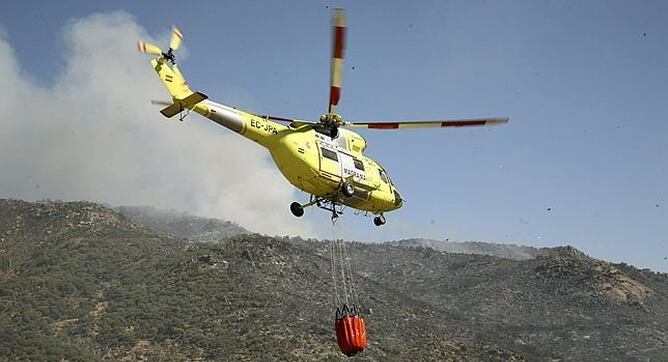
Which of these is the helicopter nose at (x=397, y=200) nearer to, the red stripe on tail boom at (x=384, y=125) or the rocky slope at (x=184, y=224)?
the red stripe on tail boom at (x=384, y=125)

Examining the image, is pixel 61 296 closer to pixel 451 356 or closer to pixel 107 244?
pixel 107 244

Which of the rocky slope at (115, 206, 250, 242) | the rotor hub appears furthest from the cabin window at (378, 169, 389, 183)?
the rocky slope at (115, 206, 250, 242)

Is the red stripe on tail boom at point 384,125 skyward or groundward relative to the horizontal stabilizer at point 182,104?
skyward

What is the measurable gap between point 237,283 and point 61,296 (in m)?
15.6

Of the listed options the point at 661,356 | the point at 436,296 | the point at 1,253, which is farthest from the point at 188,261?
the point at 661,356

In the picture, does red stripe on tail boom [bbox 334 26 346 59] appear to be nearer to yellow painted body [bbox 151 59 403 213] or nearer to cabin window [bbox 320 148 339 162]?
yellow painted body [bbox 151 59 403 213]

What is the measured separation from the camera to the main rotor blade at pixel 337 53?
53.4ft

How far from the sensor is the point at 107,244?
68438mm

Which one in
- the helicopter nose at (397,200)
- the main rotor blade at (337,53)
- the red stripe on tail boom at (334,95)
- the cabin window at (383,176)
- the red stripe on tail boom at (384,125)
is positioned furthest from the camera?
the helicopter nose at (397,200)

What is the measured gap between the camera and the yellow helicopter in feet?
59.5

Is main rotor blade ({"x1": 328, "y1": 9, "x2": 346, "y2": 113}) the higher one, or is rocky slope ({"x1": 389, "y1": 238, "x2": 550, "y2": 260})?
rocky slope ({"x1": 389, "y1": 238, "x2": 550, "y2": 260})

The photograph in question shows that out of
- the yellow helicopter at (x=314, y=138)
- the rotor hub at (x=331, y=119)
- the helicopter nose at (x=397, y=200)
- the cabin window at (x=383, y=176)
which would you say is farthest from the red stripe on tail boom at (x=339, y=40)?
the helicopter nose at (x=397, y=200)

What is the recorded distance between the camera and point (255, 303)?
54.1m

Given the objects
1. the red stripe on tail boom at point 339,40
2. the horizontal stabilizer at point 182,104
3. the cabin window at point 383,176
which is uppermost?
the red stripe on tail boom at point 339,40
